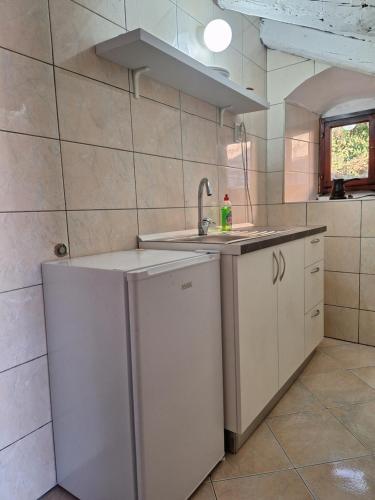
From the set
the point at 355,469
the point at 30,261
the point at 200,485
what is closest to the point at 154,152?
the point at 30,261

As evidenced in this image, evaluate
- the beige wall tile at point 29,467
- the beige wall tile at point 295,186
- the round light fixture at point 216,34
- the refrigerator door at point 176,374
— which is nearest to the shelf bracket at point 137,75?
the round light fixture at point 216,34

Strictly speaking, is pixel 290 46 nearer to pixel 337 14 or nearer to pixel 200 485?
pixel 337 14

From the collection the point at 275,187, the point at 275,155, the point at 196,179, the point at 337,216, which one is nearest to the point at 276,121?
the point at 275,155

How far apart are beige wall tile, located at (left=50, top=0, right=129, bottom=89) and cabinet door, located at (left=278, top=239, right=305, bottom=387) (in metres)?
1.13

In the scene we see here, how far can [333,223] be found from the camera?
258 centimetres

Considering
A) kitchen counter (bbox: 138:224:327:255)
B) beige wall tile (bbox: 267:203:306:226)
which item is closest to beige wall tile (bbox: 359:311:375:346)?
beige wall tile (bbox: 267:203:306:226)

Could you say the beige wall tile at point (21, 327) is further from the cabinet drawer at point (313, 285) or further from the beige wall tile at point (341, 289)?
the beige wall tile at point (341, 289)

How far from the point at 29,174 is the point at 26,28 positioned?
0.49m

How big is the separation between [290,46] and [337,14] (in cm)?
78

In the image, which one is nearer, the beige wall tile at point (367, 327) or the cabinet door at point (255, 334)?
the cabinet door at point (255, 334)

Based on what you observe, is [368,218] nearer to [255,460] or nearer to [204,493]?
[255,460]

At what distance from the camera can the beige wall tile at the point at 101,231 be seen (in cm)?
137

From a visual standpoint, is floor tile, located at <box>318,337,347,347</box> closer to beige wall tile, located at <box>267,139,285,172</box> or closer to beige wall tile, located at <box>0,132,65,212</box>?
beige wall tile, located at <box>267,139,285,172</box>

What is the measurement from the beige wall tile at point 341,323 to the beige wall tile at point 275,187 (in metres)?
0.95
